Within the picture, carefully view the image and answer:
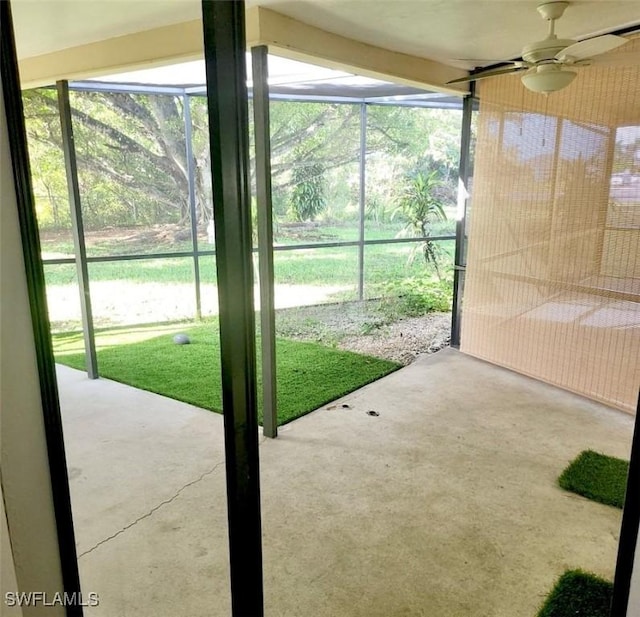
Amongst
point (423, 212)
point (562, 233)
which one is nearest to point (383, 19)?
point (562, 233)

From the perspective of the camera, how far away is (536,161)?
4.04m

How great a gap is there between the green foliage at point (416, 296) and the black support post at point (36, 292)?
17.7ft

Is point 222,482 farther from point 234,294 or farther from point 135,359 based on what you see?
point 135,359

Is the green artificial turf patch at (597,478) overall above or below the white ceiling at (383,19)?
below

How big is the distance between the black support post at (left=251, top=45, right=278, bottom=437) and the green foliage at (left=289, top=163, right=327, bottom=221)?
3.90 meters

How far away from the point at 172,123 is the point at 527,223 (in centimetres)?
433

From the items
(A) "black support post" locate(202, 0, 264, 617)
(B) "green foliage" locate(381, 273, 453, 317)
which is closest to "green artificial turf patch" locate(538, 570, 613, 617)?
(A) "black support post" locate(202, 0, 264, 617)

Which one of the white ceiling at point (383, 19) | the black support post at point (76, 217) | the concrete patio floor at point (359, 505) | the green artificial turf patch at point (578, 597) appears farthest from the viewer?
the black support post at point (76, 217)

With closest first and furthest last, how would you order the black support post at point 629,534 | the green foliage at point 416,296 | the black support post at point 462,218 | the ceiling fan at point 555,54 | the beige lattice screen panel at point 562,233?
the black support post at point 629,534 < the ceiling fan at point 555,54 < the beige lattice screen panel at point 562,233 < the black support post at point 462,218 < the green foliage at point 416,296

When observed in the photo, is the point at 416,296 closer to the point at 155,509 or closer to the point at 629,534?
the point at 155,509

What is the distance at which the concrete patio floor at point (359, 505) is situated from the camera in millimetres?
2090

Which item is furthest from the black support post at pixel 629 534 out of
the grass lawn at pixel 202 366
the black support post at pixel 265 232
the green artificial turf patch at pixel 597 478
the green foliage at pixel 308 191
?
the green foliage at pixel 308 191

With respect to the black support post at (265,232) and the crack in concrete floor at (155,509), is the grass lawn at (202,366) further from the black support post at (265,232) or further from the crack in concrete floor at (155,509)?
the crack in concrete floor at (155,509)

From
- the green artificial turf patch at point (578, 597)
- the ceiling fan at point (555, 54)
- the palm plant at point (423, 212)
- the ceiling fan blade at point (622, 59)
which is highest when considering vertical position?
the ceiling fan blade at point (622, 59)
